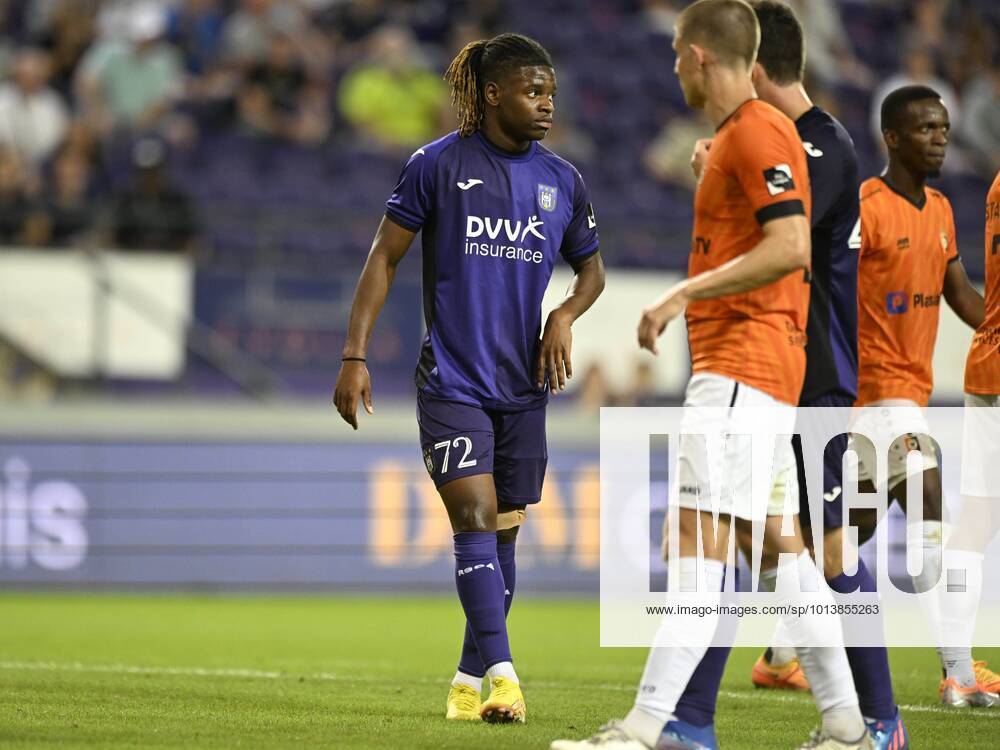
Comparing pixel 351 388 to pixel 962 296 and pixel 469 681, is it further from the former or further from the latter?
pixel 962 296

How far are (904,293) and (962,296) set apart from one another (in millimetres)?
338

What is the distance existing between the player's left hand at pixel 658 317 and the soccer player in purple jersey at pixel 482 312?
152cm

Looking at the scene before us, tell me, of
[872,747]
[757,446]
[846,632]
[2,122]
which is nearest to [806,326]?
[757,446]

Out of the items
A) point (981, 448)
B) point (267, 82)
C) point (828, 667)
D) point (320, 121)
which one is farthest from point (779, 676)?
point (267, 82)

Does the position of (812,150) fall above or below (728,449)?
above

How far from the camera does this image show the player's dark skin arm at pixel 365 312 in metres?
5.76

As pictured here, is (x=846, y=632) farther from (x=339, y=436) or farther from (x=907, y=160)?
(x=339, y=436)

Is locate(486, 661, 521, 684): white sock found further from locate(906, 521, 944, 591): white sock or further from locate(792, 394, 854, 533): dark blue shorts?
locate(906, 521, 944, 591): white sock

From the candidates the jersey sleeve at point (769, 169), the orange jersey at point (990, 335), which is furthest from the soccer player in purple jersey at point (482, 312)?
the orange jersey at point (990, 335)

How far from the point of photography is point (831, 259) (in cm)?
529

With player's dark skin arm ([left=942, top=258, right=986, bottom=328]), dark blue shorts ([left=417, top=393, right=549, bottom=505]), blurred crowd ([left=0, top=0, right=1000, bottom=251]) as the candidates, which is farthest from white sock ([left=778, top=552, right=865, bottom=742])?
blurred crowd ([left=0, top=0, right=1000, bottom=251])

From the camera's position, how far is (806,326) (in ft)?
16.8

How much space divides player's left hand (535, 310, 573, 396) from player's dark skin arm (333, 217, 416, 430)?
630 mm

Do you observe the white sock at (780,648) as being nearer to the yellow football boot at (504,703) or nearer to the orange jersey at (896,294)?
the orange jersey at (896,294)
